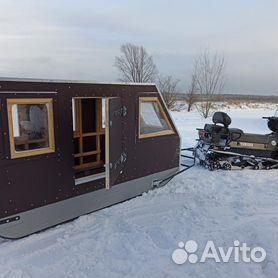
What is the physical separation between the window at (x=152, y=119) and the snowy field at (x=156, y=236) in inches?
40.7

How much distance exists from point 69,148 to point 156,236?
1.61 m

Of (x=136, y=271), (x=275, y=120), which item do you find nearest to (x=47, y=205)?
(x=136, y=271)

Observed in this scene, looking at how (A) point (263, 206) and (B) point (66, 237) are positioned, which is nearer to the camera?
(B) point (66, 237)

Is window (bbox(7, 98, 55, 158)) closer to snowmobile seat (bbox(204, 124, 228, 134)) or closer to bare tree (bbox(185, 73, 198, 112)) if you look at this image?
snowmobile seat (bbox(204, 124, 228, 134))

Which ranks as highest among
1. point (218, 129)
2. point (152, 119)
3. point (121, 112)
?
point (121, 112)

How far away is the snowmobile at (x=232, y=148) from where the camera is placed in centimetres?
699

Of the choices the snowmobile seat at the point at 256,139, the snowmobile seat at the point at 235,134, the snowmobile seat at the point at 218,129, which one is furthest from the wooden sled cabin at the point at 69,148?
the snowmobile seat at the point at 256,139

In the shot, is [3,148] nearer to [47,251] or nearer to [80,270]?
[47,251]

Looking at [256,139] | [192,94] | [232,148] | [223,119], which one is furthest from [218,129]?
[192,94]

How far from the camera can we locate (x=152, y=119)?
225 inches

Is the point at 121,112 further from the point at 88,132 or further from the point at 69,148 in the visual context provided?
Answer: the point at 88,132

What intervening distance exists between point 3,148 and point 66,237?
131 centimetres

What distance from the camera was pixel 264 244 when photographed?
12.1ft

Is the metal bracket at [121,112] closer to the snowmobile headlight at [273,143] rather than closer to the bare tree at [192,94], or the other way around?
the snowmobile headlight at [273,143]
